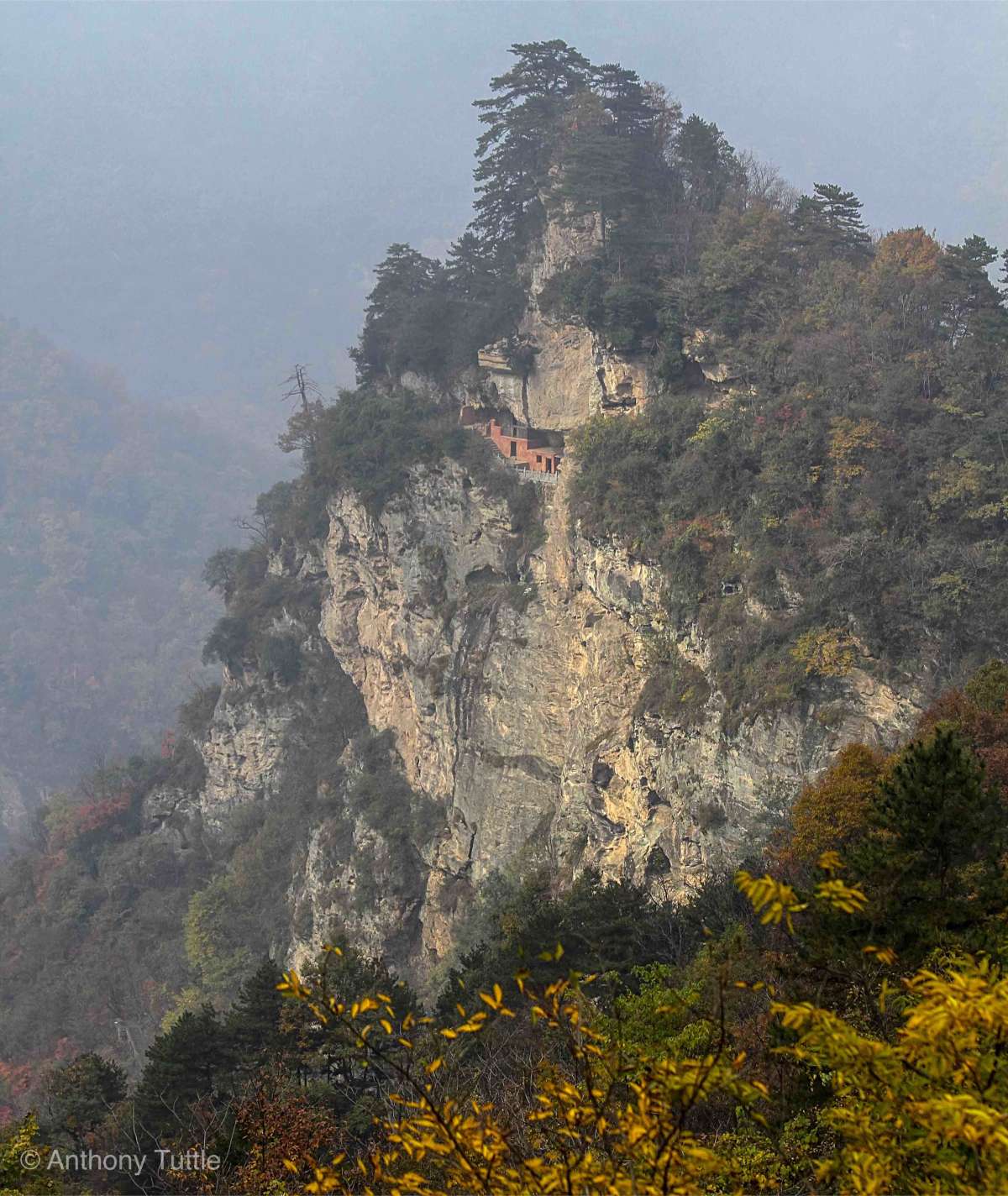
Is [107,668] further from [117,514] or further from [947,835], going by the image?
[947,835]

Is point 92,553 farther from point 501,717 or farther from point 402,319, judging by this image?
point 501,717

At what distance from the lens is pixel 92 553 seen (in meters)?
118

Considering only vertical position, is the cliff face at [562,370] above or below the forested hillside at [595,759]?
above

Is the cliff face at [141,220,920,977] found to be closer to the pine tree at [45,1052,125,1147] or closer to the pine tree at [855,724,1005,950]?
the pine tree at [855,724,1005,950]

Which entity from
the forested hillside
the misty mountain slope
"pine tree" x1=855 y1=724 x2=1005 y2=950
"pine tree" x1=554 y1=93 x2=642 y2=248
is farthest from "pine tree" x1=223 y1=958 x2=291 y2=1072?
the misty mountain slope

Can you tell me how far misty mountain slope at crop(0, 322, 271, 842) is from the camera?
98.6m

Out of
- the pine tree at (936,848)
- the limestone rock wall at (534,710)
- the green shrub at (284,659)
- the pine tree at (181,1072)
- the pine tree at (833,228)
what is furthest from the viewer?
the green shrub at (284,659)

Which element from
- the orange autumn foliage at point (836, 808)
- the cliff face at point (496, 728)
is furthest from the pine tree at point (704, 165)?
the orange autumn foliage at point (836, 808)

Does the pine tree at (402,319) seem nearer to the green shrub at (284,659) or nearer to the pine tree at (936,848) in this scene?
the green shrub at (284,659)

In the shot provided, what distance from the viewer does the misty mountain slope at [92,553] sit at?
98.6 metres

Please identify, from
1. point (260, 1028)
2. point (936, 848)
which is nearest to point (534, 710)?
point (260, 1028)

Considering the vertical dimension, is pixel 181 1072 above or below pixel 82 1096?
above

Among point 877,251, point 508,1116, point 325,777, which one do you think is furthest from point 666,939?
point 325,777

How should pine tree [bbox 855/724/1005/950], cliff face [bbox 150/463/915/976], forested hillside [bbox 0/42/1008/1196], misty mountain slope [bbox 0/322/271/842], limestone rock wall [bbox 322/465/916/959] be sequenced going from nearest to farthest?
forested hillside [bbox 0/42/1008/1196], pine tree [bbox 855/724/1005/950], limestone rock wall [bbox 322/465/916/959], cliff face [bbox 150/463/915/976], misty mountain slope [bbox 0/322/271/842]
